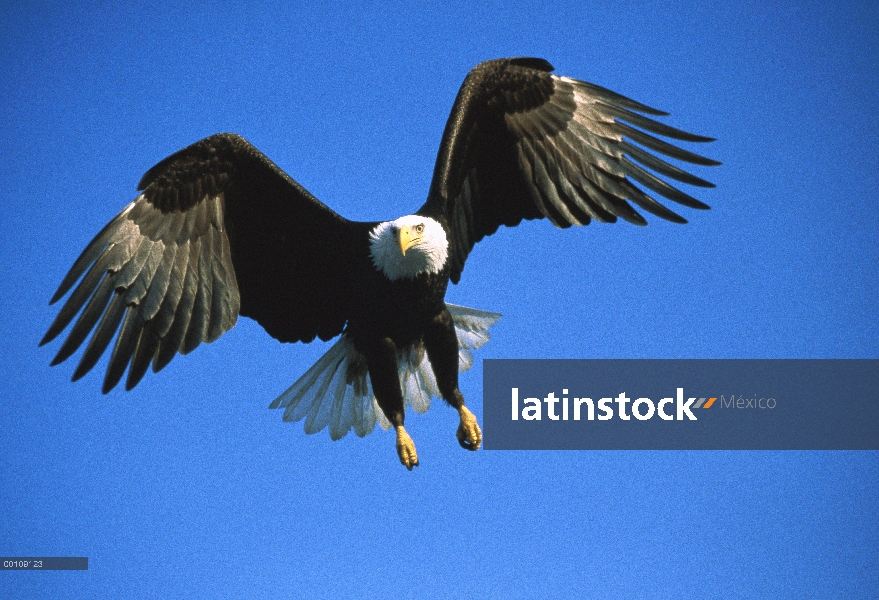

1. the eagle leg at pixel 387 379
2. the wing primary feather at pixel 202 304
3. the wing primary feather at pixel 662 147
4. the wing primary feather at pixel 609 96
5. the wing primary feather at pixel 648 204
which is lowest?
the eagle leg at pixel 387 379

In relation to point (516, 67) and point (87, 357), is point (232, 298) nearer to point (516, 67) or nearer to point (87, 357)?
point (87, 357)

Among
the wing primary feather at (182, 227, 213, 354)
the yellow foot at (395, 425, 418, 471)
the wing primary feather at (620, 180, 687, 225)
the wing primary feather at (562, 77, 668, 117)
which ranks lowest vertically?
the yellow foot at (395, 425, 418, 471)

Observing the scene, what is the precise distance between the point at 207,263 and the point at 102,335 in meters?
0.63

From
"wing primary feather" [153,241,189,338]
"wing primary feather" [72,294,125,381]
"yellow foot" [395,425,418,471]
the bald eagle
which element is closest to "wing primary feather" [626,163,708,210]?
the bald eagle

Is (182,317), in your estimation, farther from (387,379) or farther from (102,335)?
(387,379)

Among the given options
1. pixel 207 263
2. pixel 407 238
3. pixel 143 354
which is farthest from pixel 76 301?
pixel 407 238

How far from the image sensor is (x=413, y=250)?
5.61 metres

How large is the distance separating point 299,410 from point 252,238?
1036 mm

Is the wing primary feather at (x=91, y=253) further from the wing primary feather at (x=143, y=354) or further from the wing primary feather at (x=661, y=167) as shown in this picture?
the wing primary feather at (x=661, y=167)

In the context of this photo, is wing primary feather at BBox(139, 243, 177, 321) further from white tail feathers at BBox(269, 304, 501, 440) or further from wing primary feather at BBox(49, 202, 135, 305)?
white tail feathers at BBox(269, 304, 501, 440)

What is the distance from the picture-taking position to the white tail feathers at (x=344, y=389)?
21.6ft

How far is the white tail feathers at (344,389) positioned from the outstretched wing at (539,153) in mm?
463

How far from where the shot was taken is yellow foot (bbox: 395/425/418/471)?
5.62 m

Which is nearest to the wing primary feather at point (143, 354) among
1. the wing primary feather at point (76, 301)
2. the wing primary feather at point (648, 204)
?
the wing primary feather at point (76, 301)
